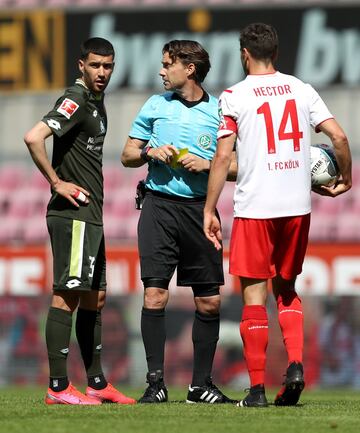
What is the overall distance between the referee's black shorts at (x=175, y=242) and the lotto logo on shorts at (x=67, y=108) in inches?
25.8

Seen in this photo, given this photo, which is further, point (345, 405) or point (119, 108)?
point (119, 108)

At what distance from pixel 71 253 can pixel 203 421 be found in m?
1.42

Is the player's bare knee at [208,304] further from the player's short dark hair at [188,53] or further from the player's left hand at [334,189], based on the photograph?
the player's short dark hair at [188,53]

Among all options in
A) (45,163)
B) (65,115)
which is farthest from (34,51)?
(45,163)

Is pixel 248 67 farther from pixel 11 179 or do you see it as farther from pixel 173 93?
pixel 11 179

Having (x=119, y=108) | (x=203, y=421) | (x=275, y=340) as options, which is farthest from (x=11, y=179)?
(x=203, y=421)

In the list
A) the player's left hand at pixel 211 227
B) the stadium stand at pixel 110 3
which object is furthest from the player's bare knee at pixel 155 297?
the stadium stand at pixel 110 3

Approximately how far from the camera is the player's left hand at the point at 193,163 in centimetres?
639

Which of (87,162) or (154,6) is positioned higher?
(154,6)

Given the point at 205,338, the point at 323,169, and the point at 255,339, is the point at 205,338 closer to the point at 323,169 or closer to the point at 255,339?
the point at 255,339

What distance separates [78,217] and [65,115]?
21.3 inches

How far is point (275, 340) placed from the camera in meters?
11.7

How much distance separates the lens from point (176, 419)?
536 cm

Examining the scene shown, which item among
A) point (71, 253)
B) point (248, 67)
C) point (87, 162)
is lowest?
point (71, 253)
